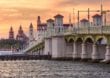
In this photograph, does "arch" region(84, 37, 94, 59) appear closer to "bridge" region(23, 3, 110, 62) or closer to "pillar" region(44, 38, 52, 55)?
"bridge" region(23, 3, 110, 62)

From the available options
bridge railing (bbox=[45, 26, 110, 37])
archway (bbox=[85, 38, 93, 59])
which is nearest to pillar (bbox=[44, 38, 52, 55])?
bridge railing (bbox=[45, 26, 110, 37])

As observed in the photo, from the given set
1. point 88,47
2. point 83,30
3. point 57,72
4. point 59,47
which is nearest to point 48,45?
point 59,47

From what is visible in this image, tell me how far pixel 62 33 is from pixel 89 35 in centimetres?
1835

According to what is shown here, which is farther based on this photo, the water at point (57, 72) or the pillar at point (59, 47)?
the pillar at point (59, 47)

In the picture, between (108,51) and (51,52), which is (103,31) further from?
(51,52)

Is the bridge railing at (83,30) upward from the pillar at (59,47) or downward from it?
upward

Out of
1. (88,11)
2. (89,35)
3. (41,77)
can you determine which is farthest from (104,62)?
(41,77)

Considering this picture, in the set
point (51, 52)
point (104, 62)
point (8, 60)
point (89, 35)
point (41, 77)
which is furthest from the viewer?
point (51, 52)

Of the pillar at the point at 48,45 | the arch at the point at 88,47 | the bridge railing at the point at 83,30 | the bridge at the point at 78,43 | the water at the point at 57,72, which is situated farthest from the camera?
the pillar at the point at 48,45

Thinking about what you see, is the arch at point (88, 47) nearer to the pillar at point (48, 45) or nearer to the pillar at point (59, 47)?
the pillar at point (59, 47)

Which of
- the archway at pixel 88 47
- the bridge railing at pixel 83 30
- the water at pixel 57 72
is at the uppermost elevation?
the bridge railing at pixel 83 30

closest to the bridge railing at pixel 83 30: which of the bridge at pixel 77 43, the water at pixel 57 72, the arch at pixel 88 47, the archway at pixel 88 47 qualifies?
the bridge at pixel 77 43

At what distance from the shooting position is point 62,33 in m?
166

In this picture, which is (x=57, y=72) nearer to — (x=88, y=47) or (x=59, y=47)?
(x=88, y=47)
